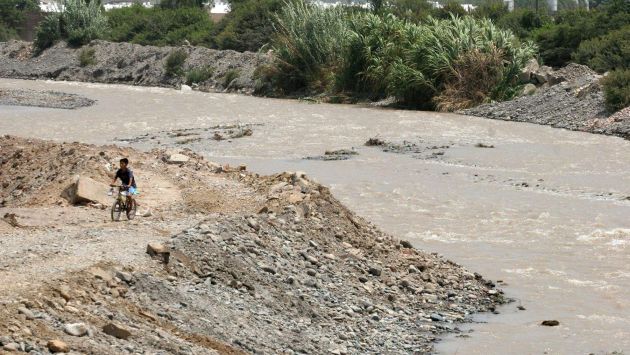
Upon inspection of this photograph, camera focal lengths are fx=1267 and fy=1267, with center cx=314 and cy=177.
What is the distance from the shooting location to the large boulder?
50.4 feet

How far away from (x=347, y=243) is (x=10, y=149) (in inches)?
332

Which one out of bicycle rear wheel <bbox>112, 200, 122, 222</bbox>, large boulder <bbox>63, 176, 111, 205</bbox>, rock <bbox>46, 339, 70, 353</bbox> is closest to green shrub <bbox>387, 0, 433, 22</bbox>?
large boulder <bbox>63, 176, 111, 205</bbox>

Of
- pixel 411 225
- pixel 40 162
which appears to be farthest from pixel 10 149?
pixel 411 225

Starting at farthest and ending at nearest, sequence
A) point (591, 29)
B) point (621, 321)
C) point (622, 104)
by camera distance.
→ point (591, 29) → point (622, 104) → point (621, 321)

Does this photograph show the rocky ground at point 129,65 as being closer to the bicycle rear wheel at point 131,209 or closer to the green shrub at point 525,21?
the green shrub at point 525,21

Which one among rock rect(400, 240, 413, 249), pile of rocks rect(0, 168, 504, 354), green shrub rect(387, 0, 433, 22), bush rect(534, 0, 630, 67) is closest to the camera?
pile of rocks rect(0, 168, 504, 354)

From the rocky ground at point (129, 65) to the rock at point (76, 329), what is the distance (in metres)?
36.0

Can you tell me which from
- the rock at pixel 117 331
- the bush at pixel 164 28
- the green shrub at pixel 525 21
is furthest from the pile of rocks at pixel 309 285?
the bush at pixel 164 28

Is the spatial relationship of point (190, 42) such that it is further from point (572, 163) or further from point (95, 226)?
point (95, 226)

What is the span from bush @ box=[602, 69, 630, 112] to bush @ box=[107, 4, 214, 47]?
31.3 metres

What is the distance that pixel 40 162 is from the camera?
18688 mm

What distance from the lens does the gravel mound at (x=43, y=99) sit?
39.8m

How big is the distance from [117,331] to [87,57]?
4630 cm

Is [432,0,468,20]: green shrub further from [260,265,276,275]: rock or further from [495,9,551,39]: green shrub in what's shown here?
[260,265,276,275]: rock
